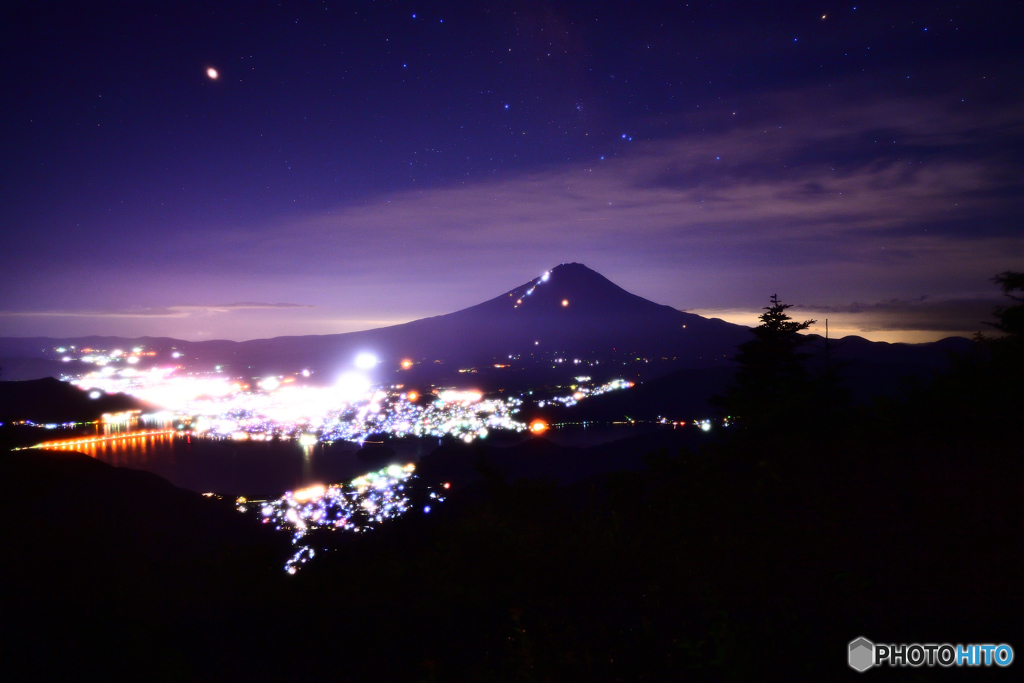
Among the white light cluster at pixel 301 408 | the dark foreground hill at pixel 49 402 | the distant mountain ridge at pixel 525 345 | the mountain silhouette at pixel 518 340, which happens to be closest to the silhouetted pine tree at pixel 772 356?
the white light cluster at pixel 301 408

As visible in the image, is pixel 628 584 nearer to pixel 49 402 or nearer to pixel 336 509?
pixel 336 509

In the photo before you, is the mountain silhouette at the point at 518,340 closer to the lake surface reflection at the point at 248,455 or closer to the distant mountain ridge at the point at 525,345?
the distant mountain ridge at the point at 525,345

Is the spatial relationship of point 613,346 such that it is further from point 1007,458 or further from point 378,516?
point 1007,458

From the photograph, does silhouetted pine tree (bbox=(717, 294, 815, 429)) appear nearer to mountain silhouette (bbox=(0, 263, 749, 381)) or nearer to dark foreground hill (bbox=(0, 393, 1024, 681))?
dark foreground hill (bbox=(0, 393, 1024, 681))

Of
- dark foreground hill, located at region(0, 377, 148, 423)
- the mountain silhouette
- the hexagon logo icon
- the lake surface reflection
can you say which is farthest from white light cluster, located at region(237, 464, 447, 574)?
the mountain silhouette

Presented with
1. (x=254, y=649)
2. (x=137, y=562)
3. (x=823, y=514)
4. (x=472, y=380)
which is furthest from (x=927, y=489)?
(x=472, y=380)

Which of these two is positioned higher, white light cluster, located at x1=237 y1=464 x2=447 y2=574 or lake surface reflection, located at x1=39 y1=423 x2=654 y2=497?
white light cluster, located at x1=237 y1=464 x2=447 y2=574
